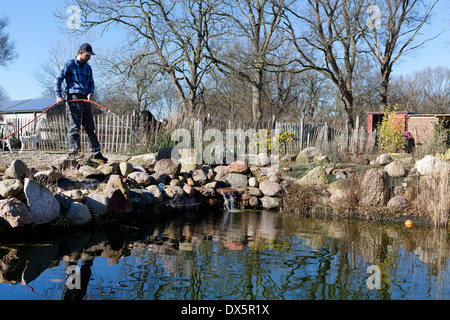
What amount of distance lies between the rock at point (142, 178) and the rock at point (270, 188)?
7.25ft

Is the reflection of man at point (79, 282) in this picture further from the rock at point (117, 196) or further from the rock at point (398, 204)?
the rock at point (398, 204)

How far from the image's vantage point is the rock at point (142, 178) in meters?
6.81

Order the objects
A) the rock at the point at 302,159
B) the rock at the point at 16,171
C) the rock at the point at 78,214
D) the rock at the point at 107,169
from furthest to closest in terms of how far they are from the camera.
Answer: the rock at the point at 302,159, the rock at the point at 107,169, the rock at the point at 16,171, the rock at the point at 78,214

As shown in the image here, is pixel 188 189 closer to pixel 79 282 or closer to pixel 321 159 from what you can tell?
pixel 79 282

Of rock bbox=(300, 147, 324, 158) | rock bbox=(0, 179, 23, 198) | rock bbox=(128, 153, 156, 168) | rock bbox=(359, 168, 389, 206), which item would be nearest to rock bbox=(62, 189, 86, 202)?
rock bbox=(0, 179, 23, 198)

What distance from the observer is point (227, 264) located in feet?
12.8

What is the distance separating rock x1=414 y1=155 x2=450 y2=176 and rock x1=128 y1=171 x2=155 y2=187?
183 inches

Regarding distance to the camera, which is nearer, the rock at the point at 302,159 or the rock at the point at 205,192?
the rock at the point at 205,192

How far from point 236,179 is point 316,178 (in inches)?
61.5

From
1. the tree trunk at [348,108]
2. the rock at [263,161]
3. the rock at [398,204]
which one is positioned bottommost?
the rock at [398,204]

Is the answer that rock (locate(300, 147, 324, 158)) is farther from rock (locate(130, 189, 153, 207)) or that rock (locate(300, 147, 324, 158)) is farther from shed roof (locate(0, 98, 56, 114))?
shed roof (locate(0, 98, 56, 114))

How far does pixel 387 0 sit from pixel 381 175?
14.1 meters

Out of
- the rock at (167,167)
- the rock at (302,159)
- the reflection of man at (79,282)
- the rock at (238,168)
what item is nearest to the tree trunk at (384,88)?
the rock at (302,159)

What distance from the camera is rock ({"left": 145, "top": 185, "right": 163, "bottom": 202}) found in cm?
657
